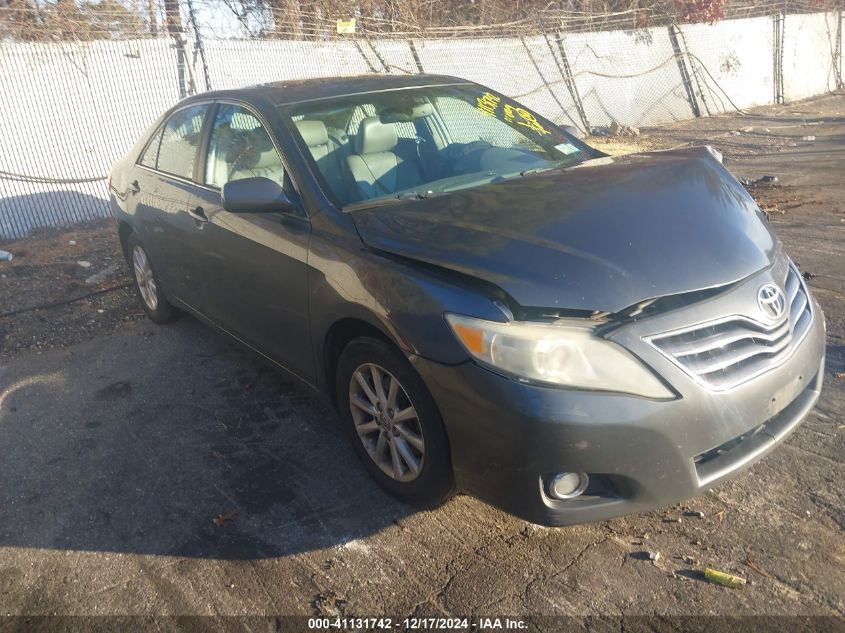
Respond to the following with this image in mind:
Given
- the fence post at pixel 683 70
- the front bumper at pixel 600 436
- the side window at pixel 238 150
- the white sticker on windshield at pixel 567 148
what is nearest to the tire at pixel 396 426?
the front bumper at pixel 600 436

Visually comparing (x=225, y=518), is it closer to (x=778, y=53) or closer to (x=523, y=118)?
(x=523, y=118)

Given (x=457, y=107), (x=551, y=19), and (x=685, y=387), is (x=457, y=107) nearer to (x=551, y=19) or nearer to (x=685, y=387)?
(x=685, y=387)

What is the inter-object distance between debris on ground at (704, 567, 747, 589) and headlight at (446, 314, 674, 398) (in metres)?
0.73

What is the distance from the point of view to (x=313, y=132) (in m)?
3.74

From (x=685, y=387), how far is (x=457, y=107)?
2410mm

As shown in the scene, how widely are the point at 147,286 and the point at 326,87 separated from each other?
95.9 inches

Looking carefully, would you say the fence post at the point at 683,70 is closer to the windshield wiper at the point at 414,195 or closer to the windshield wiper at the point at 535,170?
the windshield wiper at the point at 535,170

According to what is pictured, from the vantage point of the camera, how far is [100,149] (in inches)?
360

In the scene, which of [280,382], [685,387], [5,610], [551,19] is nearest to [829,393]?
[685,387]

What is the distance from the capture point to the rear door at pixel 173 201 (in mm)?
4516

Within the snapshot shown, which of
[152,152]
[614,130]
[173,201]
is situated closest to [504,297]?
[173,201]

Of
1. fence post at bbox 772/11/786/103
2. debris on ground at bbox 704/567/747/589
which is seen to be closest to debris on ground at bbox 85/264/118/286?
debris on ground at bbox 704/567/747/589

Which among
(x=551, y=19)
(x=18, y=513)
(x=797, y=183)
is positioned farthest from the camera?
(x=551, y=19)

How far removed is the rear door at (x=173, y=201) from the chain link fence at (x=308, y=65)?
13.5 feet
